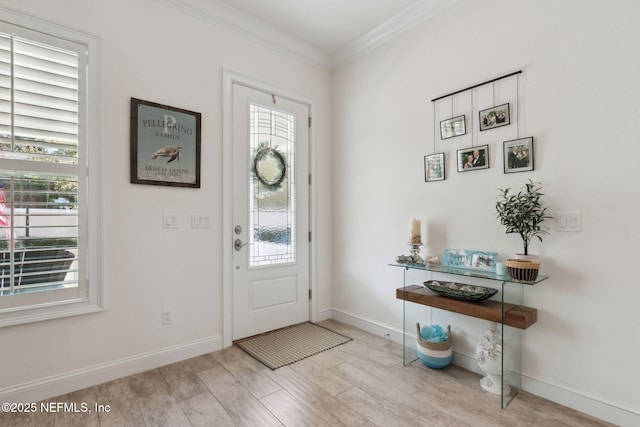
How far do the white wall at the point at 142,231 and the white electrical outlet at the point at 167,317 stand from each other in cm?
4

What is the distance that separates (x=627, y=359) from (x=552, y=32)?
1997 mm

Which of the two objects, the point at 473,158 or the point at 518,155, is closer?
the point at 518,155

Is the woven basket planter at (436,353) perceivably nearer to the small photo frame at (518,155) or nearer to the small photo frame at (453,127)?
the small photo frame at (518,155)

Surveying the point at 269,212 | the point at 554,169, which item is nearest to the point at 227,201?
the point at 269,212

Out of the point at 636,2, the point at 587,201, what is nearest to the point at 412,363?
the point at 587,201

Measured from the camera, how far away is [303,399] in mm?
1994

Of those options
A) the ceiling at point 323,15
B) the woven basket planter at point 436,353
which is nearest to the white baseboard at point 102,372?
the woven basket planter at point 436,353

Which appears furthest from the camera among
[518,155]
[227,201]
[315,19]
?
[315,19]

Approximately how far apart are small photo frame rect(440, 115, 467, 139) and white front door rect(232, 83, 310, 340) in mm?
1442

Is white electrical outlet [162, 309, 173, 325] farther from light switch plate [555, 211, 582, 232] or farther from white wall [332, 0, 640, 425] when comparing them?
light switch plate [555, 211, 582, 232]

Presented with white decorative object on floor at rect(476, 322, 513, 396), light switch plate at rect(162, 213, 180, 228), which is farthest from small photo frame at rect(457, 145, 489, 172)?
light switch plate at rect(162, 213, 180, 228)

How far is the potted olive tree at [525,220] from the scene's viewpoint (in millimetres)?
1885

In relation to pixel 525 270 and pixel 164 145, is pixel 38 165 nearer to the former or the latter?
pixel 164 145

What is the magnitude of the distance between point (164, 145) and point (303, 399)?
2.11 metres
